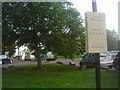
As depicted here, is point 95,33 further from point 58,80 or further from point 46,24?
point 46,24

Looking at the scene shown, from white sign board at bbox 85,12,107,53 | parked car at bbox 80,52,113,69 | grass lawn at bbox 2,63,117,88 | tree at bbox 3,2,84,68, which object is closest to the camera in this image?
white sign board at bbox 85,12,107,53

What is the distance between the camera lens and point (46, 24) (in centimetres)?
990

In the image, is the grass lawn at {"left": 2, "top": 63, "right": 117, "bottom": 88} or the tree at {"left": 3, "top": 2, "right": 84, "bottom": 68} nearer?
the grass lawn at {"left": 2, "top": 63, "right": 117, "bottom": 88}

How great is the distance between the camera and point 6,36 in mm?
10711

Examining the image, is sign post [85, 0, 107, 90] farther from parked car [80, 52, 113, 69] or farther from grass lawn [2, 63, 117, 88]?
parked car [80, 52, 113, 69]

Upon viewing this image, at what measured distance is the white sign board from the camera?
3.36 meters

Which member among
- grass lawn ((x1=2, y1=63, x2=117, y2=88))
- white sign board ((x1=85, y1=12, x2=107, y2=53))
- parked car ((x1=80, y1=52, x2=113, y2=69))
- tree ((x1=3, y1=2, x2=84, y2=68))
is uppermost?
tree ((x1=3, y1=2, x2=84, y2=68))

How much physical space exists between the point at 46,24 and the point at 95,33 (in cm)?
671

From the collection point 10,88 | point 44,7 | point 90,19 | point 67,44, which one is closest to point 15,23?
point 44,7

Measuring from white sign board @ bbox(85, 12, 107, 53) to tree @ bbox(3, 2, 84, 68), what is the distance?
21.5ft

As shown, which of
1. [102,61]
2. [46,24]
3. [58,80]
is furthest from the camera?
[102,61]

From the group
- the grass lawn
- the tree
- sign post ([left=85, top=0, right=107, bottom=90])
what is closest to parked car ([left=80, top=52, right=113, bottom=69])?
the tree

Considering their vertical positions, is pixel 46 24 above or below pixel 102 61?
above

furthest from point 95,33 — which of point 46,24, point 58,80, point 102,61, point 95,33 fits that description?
point 102,61
